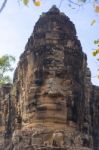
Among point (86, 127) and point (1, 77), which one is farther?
point (1, 77)

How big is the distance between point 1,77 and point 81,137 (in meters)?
12.5

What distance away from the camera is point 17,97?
13719 mm

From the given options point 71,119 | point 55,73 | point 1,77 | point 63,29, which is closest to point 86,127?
point 71,119

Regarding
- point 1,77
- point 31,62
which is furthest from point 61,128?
point 1,77

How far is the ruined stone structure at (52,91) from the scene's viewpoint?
11719mm

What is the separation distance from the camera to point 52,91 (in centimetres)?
1214

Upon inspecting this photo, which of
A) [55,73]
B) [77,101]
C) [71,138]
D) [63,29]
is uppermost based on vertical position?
[63,29]

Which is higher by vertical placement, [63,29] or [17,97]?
[63,29]

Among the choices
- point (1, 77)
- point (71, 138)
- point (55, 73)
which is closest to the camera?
point (71, 138)

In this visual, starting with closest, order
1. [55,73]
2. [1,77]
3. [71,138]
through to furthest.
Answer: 1. [71,138]
2. [55,73]
3. [1,77]

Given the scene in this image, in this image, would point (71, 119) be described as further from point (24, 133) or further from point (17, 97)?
point (17, 97)

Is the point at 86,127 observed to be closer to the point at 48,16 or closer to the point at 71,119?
the point at 71,119

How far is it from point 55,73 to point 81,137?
1.93 metres

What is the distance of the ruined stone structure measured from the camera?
461 inches
